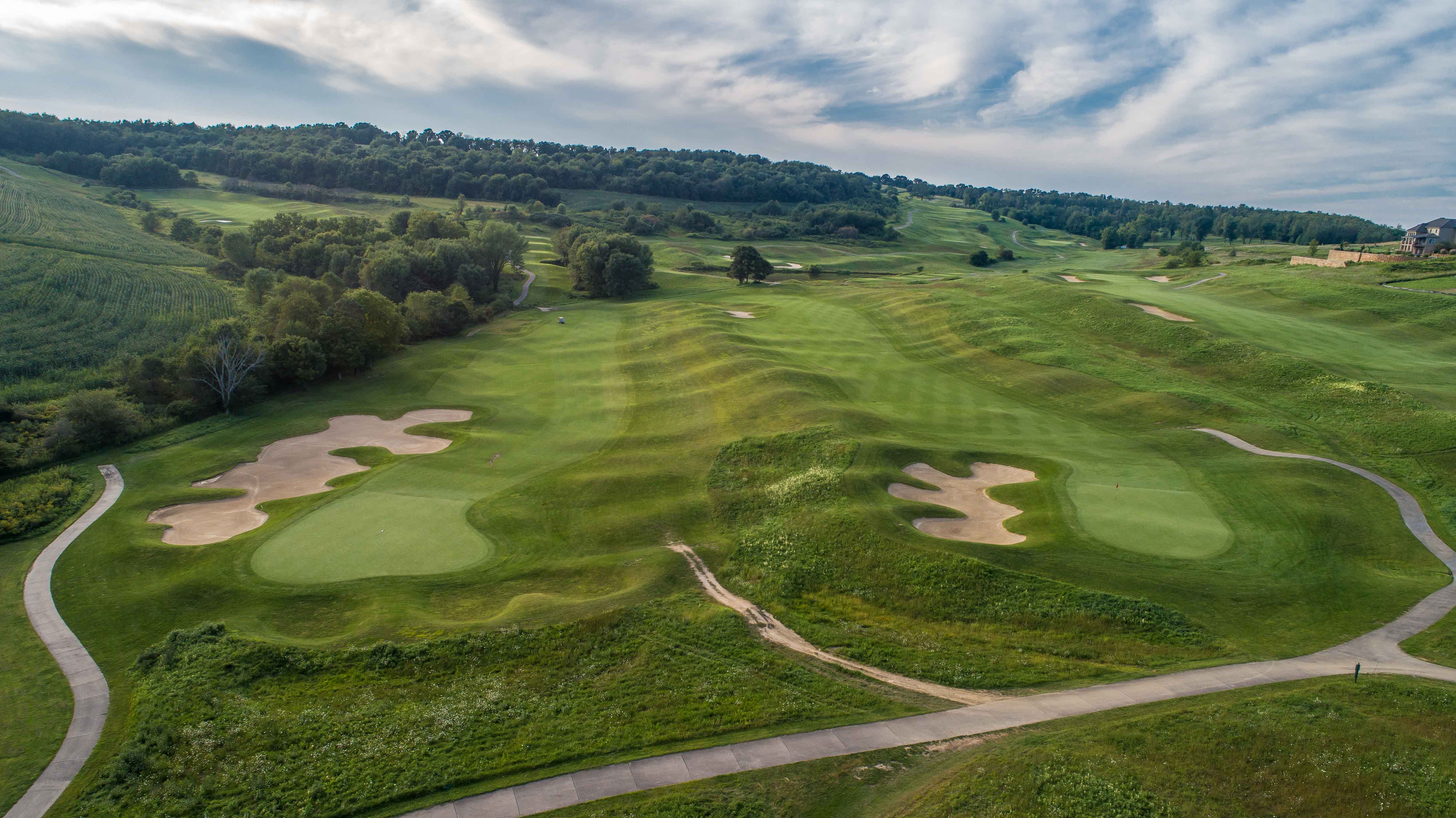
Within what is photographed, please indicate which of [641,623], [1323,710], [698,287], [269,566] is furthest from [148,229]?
[1323,710]

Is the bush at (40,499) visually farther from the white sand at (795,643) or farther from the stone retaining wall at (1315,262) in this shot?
the stone retaining wall at (1315,262)

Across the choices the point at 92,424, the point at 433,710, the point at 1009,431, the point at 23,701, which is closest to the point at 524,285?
the point at 92,424

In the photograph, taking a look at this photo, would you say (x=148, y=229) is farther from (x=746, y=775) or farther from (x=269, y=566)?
(x=746, y=775)

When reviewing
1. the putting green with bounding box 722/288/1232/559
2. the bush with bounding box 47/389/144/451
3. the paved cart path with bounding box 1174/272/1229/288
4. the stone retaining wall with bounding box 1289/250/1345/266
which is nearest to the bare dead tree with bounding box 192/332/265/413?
the bush with bounding box 47/389/144/451

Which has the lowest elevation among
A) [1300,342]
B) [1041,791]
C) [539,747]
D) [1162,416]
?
[539,747]

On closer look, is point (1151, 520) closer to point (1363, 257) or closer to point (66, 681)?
point (66, 681)

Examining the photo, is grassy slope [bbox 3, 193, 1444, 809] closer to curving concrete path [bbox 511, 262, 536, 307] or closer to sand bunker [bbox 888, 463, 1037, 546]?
sand bunker [bbox 888, 463, 1037, 546]

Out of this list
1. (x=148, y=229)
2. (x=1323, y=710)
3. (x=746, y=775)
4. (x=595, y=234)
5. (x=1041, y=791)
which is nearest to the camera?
(x=1041, y=791)
